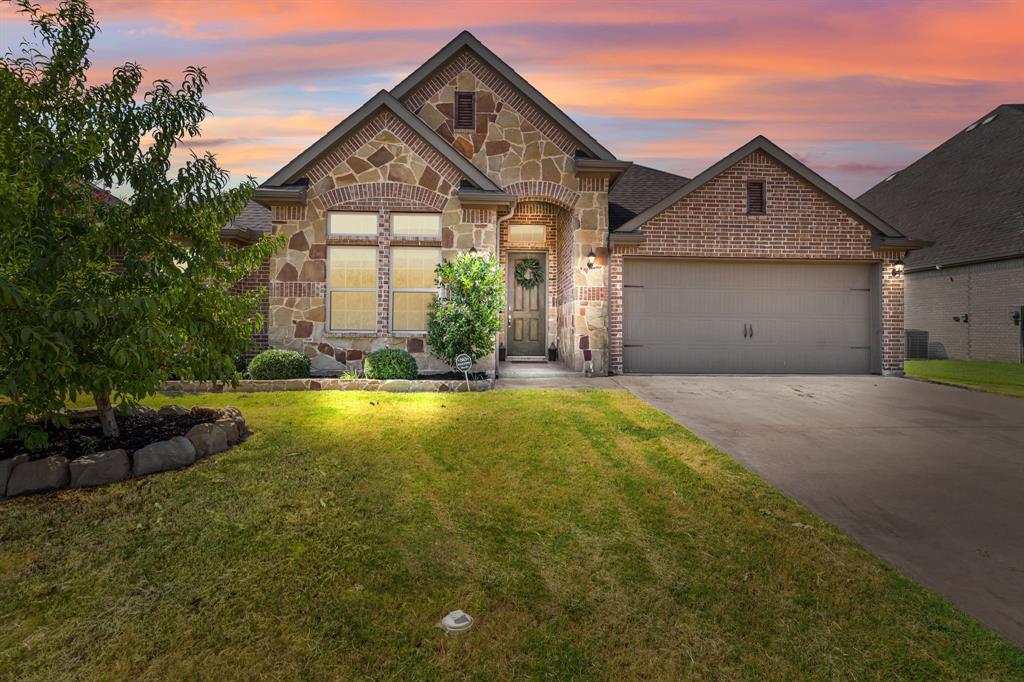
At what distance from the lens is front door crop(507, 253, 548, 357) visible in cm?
1516

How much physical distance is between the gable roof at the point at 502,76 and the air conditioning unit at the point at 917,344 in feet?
52.4

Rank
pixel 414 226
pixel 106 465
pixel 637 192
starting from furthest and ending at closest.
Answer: pixel 637 192 → pixel 414 226 → pixel 106 465

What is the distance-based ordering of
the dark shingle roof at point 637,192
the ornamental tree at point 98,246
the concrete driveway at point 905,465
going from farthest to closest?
the dark shingle roof at point 637,192 < the ornamental tree at point 98,246 < the concrete driveway at point 905,465

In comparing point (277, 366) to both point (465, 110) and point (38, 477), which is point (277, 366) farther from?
point (465, 110)

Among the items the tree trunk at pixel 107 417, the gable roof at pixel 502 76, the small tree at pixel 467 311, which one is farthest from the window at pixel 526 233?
the tree trunk at pixel 107 417

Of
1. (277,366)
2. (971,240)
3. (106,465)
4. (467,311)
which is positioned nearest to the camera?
(106,465)

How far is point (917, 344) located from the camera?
21.4 m

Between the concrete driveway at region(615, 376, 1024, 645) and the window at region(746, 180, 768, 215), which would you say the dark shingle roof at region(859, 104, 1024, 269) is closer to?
the window at region(746, 180, 768, 215)

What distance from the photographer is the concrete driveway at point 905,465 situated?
365cm

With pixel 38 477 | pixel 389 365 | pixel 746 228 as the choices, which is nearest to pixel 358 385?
pixel 389 365

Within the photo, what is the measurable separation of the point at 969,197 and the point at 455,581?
86.0 feet

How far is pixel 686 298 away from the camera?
13445mm

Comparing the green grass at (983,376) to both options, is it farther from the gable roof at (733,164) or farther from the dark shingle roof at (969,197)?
the dark shingle roof at (969,197)

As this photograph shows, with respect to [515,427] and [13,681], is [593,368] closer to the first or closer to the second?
[515,427]
